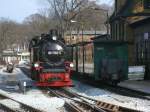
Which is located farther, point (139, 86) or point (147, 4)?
point (139, 86)

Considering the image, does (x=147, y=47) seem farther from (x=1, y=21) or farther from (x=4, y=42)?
(x=1, y=21)

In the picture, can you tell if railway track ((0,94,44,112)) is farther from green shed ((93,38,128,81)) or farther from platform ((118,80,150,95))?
green shed ((93,38,128,81))

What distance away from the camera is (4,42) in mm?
117312

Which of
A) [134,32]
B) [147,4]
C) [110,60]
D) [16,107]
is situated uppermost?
[147,4]

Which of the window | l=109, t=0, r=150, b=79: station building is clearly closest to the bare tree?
l=109, t=0, r=150, b=79: station building

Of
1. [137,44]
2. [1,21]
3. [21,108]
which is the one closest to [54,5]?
[137,44]

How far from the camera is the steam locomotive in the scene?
84.7ft

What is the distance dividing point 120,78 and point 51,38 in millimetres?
4704

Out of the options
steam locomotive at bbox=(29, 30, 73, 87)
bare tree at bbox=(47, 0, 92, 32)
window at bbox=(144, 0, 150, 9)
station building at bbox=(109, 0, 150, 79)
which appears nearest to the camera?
window at bbox=(144, 0, 150, 9)

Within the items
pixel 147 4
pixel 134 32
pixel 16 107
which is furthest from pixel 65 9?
pixel 16 107

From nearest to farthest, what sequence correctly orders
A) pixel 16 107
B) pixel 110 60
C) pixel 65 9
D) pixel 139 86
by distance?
pixel 16 107 → pixel 110 60 → pixel 139 86 → pixel 65 9

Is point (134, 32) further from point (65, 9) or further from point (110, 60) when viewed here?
point (65, 9)

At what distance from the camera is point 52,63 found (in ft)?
85.8

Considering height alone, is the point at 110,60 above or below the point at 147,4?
below
